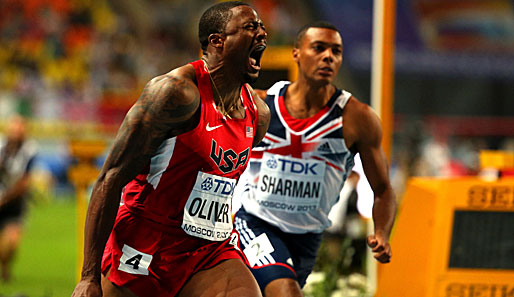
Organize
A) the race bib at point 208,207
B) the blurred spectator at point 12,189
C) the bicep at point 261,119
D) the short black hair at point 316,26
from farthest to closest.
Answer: the blurred spectator at point 12,189, the short black hair at point 316,26, the bicep at point 261,119, the race bib at point 208,207

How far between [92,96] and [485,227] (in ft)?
70.7

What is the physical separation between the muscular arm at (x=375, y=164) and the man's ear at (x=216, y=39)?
6.41ft

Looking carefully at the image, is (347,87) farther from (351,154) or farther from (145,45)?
(351,154)

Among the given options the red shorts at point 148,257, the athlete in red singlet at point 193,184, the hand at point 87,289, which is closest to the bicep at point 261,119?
the athlete in red singlet at point 193,184

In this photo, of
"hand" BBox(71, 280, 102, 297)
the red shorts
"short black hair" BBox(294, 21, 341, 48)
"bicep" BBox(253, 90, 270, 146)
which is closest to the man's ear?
"bicep" BBox(253, 90, 270, 146)

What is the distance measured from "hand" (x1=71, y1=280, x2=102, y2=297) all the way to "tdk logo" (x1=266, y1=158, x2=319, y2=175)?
7.99 feet

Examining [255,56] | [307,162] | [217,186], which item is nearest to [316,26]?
[307,162]

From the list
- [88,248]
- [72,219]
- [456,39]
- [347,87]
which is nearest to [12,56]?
[72,219]

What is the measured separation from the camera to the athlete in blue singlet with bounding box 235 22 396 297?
555 centimetres

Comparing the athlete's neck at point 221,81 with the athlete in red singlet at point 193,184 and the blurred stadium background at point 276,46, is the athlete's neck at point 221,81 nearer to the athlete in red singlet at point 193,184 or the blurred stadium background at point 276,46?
the athlete in red singlet at point 193,184

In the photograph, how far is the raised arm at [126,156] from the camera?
3518 mm

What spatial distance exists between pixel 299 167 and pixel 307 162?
0.07 meters

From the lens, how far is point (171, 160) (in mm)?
3797

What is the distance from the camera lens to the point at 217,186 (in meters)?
3.97
